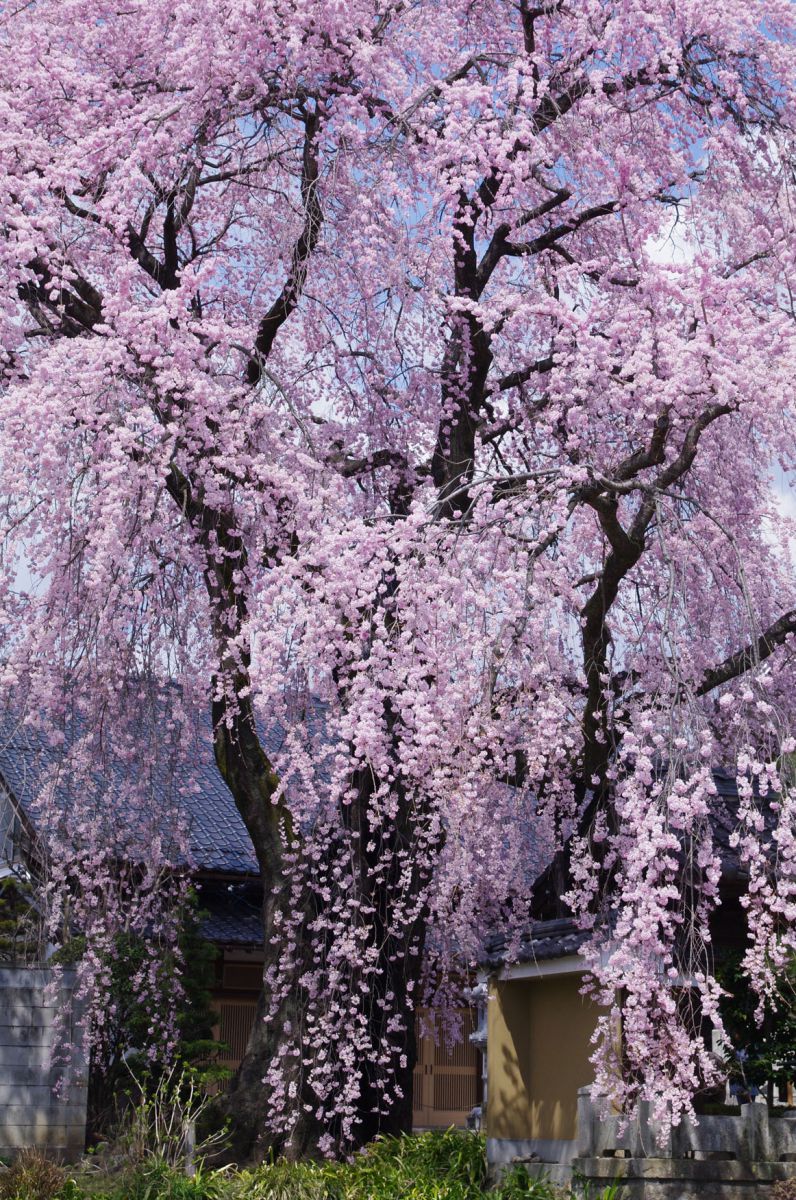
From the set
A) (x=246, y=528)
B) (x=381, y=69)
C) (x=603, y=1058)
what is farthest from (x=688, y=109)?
(x=603, y=1058)

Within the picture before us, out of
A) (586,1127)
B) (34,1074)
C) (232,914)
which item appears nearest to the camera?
(586,1127)

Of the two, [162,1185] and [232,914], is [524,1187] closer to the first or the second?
[162,1185]

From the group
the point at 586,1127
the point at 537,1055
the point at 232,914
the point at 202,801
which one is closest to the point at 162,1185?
the point at 586,1127

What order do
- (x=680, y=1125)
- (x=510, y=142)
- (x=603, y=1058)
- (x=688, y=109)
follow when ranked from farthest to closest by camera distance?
(x=688, y=109) < (x=510, y=142) < (x=603, y=1058) < (x=680, y=1125)

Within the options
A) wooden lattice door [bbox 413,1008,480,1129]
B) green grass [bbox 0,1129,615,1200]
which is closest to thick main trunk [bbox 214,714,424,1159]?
green grass [bbox 0,1129,615,1200]

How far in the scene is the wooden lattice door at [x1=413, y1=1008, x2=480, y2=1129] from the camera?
17.2m

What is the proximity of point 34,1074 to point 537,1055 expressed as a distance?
392cm

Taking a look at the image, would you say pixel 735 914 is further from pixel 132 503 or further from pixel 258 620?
pixel 132 503

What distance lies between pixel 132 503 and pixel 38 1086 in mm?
4787

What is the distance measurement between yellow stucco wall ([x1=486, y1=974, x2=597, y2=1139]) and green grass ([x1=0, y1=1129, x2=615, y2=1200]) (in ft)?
2.54

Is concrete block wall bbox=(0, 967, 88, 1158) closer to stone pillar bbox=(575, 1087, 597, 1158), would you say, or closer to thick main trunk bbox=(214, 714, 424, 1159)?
thick main trunk bbox=(214, 714, 424, 1159)

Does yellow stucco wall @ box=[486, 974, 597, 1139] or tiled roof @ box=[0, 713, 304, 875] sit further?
tiled roof @ box=[0, 713, 304, 875]

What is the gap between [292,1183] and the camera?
29.9 ft

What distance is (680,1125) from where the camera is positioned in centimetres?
834
